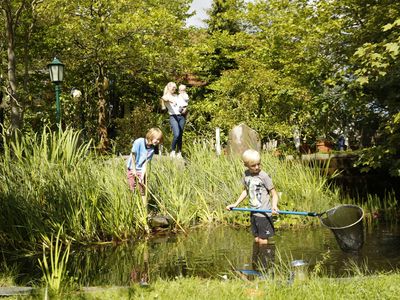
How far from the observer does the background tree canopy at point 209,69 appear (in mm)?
9203

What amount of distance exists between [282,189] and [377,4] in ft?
11.7

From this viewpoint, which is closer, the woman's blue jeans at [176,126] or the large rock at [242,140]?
the woman's blue jeans at [176,126]

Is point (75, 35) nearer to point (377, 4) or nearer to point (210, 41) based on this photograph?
point (210, 41)

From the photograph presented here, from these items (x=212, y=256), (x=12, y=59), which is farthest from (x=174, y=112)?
(x=212, y=256)

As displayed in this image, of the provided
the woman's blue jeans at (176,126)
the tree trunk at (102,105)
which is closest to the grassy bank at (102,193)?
the woman's blue jeans at (176,126)

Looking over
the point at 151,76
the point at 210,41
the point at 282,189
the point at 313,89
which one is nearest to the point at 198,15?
the point at 210,41

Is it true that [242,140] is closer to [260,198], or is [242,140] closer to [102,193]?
[102,193]

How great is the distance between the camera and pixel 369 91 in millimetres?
9273

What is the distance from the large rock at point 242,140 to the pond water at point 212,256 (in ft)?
14.3

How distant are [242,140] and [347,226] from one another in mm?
6521

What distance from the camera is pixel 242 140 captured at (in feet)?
38.2

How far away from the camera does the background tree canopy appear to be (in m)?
9.20

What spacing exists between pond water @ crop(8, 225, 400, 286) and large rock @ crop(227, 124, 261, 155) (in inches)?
172

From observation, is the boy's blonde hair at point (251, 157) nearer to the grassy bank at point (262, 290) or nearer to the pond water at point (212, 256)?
the pond water at point (212, 256)
